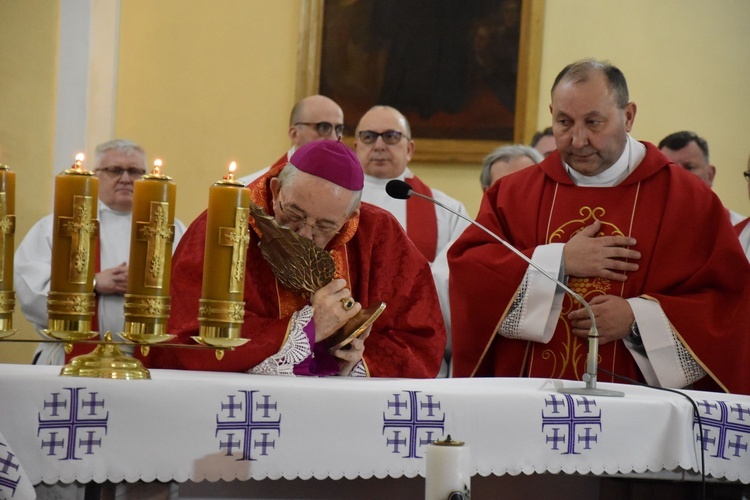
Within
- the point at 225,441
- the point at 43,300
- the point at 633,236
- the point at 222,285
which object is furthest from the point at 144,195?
the point at 43,300

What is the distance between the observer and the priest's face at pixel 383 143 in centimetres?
639

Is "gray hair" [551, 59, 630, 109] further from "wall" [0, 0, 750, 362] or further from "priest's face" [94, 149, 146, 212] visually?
"wall" [0, 0, 750, 362]

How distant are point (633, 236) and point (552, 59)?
179 inches

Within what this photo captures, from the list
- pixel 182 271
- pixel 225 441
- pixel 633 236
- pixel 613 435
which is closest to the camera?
pixel 225 441

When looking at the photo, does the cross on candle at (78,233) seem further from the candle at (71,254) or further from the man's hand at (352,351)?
the man's hand at (352,351)

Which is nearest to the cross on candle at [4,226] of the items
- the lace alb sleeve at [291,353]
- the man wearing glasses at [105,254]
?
the lace alb sleeve at [291,353]

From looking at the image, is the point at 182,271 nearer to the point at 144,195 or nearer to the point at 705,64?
the point at 144,195

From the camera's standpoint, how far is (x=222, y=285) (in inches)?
109

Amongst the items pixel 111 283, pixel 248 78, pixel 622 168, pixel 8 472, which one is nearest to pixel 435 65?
pixel 248 78

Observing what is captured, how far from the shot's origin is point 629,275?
4207mm

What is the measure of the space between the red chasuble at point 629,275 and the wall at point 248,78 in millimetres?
4108

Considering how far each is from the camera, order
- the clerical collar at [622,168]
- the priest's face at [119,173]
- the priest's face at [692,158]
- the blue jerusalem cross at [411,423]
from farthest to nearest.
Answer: the priest's face at [119,173]
the priest's face at [692,158]
the clerical collar at [622,168]
the blue jerusalem cross at [411,423]

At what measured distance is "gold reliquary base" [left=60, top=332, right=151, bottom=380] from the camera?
2.76 m

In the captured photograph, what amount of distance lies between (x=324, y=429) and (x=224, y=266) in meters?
0.48
